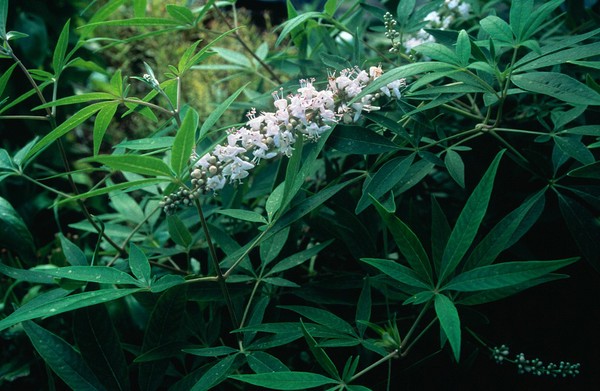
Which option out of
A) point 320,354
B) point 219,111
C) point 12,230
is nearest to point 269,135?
point 219,111

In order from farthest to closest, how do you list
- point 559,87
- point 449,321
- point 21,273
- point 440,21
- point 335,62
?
1. point 440,21
2. point 335,62
3. point 21,273
4. point 559,87
5. point 449,321

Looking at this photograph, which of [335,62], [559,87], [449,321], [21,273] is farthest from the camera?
[335,62]

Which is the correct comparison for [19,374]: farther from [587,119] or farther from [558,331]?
[587,119]

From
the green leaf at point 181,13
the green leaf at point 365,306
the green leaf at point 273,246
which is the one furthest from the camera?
the green leaf at point 181,13

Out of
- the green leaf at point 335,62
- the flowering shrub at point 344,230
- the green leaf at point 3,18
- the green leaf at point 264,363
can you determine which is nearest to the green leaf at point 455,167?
the flowering shrub at point 344,230

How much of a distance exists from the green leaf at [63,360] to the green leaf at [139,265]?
134 mm

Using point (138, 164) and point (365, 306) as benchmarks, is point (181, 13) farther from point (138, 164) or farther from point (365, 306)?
point (365, 306)

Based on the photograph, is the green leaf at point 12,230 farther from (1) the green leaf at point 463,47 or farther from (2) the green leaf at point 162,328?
(1) the green leaf at point 463,47

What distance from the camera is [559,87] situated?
0.61 meters

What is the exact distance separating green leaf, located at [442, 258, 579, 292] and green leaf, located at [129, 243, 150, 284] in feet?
1.13

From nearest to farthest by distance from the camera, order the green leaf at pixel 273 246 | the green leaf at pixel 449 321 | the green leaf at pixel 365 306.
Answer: the green leaf at pixel 449 321 < the green leaf at pixel 365 306 < the green leaf at pixel 273 246

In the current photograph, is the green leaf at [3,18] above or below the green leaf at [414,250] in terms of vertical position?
above

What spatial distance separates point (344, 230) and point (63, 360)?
0.41 m

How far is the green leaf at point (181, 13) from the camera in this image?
890mm
